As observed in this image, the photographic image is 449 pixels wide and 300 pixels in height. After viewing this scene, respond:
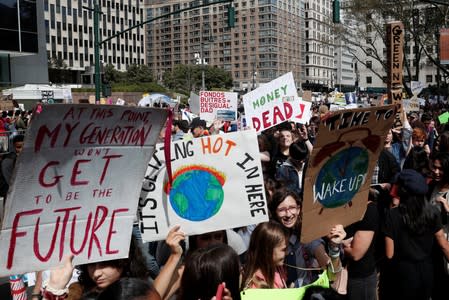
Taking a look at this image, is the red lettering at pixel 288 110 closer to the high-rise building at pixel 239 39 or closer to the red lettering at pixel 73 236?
the red lettering at pixel 73 236

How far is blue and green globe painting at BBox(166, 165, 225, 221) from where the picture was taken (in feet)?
10.4

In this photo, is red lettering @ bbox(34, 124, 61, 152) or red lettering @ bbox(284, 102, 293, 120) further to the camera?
red lettering @ bbox(284, 102, 293, 120)

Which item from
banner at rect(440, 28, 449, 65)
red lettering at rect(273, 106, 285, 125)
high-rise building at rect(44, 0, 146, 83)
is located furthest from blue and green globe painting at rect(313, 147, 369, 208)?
high-rise building at rect(44, 0, 146, 83)

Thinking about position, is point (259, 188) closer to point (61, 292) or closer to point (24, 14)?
point (61, 292)

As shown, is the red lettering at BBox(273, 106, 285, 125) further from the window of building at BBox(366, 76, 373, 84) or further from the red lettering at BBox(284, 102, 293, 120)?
the window of building at BBox(366, 76, 373, 84)

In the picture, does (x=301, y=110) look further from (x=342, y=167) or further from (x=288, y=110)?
(x=342, y=167)

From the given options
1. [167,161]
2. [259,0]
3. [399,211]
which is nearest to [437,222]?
[399,211]

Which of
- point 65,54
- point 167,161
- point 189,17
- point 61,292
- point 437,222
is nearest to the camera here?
point 61,292

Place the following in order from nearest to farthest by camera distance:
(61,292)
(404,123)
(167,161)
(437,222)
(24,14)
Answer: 1. (61,292)
2. (167,161)
3. (437,222)
4. (404,123)
5. (24,14)

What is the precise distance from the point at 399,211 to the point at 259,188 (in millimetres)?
1150

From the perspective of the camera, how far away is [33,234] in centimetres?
237

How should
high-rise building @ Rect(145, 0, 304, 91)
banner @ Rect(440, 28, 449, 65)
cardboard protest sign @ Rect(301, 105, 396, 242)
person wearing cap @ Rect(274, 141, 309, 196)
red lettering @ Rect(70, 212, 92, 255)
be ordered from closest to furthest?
1. red lettering @ Rect(70, 212, 92, 255)
2. cardboard protest sign @ Rect(301, 105, 396, 242)
3. person wearing cap @ Rect(274, 141, 309, 196)
4. banner @ Rect(440, 28, 449, 65)
5. high-rise building @ Rect(145, 0, 304, 91)

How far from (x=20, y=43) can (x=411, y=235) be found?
128ft

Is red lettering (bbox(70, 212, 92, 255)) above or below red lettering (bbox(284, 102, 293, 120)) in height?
below
